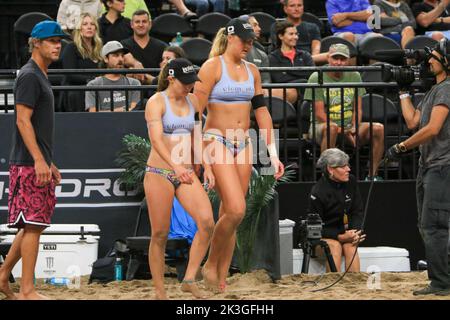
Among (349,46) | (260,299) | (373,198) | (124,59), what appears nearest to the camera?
→ (260,299)

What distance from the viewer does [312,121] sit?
38.2ft

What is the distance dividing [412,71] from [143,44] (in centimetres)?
499

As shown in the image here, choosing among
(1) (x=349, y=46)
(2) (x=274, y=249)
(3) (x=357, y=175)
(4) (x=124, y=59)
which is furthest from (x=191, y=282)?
(1) (x=349, y=46)

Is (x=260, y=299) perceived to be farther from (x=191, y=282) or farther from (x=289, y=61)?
(x=289, y=61)

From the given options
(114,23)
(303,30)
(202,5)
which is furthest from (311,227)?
(202,5)

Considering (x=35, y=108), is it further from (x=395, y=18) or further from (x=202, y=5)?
(x=395, y=18)

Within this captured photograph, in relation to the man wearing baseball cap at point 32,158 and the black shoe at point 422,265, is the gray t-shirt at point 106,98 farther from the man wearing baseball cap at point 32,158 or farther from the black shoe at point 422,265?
the black shoe at point 422,265

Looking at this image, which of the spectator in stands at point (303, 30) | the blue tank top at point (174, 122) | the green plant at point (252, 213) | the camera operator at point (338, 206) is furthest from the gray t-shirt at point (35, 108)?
the spectator in stands at point (303, 30)

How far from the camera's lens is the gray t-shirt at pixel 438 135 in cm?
864

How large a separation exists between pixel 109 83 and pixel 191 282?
3.63 metres

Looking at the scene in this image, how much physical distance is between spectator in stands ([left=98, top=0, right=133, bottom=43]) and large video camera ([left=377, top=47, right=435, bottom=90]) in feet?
17.5

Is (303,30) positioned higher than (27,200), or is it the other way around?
(303,30)

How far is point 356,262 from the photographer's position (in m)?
10.8

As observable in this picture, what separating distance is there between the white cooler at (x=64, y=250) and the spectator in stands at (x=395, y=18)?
19.2 feet
